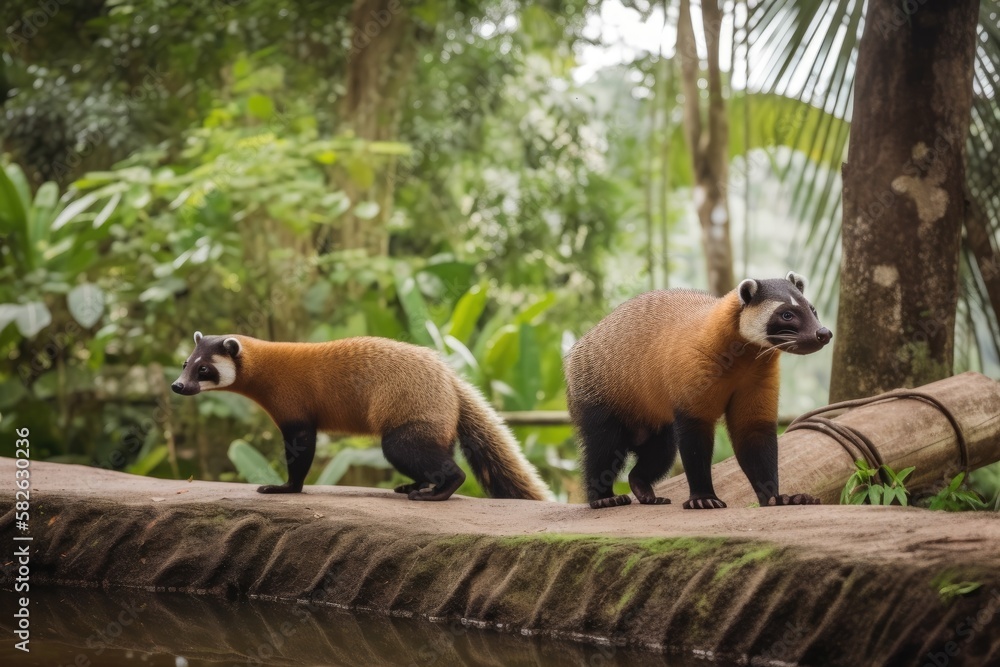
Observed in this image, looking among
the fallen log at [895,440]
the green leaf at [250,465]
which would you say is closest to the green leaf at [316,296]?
the green leaf at [250,465]

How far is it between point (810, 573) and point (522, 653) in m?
0.98

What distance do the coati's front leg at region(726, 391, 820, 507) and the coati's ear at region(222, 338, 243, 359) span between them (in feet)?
7.84

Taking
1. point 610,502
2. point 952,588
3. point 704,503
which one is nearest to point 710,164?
point 610,502

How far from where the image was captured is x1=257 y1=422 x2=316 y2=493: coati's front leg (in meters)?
4.82

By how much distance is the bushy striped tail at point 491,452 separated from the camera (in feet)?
16.8

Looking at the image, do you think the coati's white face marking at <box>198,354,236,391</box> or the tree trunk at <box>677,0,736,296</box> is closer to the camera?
the coati's white face marking at <box>198,354,236,391</box>

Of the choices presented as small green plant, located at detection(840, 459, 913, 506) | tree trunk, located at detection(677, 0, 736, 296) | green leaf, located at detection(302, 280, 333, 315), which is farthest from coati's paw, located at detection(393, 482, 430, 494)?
green leaf, located at detection(302, 280, 333, 315)

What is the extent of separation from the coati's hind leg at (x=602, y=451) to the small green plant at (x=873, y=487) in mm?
972

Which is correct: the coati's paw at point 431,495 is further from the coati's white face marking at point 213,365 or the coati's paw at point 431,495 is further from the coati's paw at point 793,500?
the coati's paw at point 793,500

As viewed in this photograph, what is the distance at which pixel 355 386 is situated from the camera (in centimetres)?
484

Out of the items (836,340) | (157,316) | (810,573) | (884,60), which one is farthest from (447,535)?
(157,316)

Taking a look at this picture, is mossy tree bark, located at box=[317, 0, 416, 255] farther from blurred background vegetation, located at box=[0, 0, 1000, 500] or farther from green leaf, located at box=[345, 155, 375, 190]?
green leaf, located at box=[345, 155, 375, 190]

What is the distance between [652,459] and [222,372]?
2.13 m

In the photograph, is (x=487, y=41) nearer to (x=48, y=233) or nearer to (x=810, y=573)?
(x=48, y=233)
